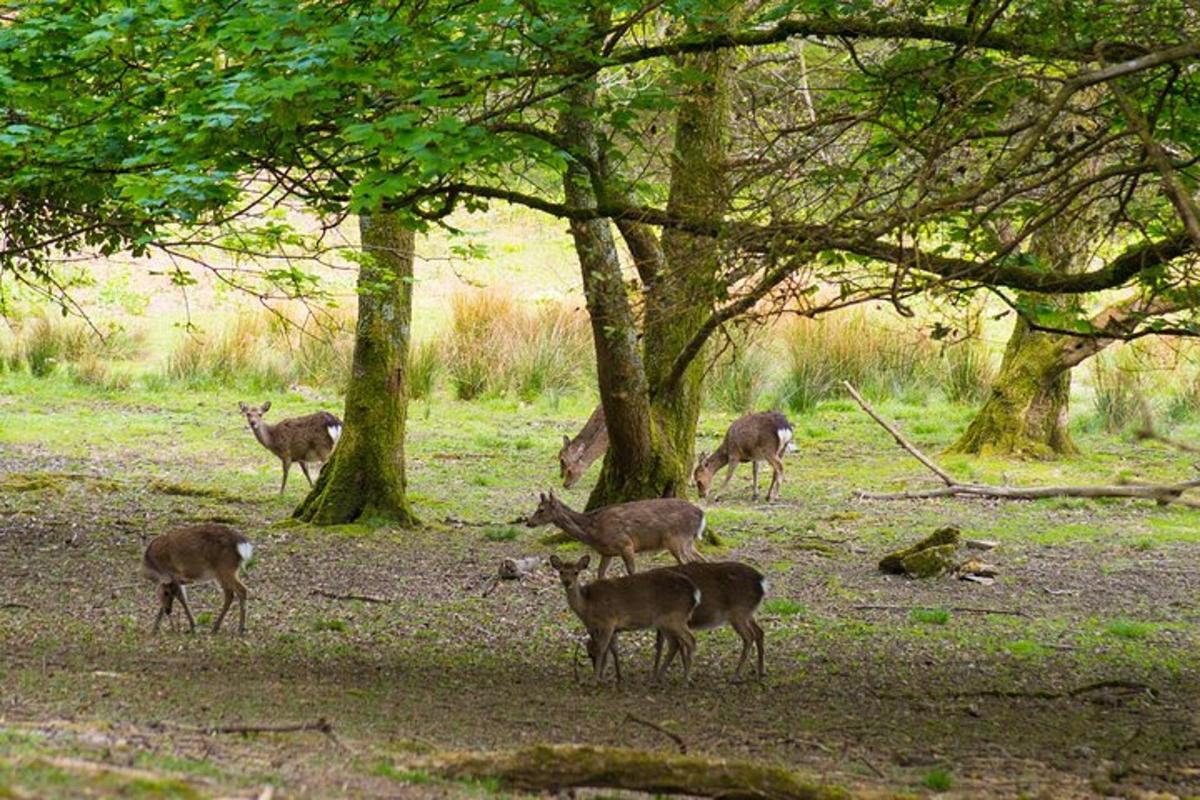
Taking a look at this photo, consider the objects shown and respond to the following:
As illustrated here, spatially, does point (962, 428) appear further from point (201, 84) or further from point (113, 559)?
point (201, 84)

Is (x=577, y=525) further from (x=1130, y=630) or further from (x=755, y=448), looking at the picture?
(x=755, y=448)

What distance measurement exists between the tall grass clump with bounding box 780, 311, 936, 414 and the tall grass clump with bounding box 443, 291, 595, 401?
3.16 metres

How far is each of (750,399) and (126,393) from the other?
8802mm

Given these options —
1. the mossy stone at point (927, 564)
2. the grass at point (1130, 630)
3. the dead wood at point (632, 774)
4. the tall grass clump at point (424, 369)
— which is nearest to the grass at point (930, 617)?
the grass at point (1130, 630)

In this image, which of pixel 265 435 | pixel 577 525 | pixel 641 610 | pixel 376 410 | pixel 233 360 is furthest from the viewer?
pixel 233 360

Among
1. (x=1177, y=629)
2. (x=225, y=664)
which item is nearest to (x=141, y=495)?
(x=225, y=664)

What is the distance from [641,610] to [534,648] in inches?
39.7

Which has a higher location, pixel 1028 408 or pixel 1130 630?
pixel 1028 408

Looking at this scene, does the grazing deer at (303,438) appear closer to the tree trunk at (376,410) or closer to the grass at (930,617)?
the tree trunk at (376,410)

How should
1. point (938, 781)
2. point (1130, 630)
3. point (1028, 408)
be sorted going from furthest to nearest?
point (1028, 408)
point (1130, 630)
point (938, 781)

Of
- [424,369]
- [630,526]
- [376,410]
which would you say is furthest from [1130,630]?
[424,369]

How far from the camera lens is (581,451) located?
55.9 feet

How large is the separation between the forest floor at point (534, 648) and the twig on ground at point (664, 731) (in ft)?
0.11

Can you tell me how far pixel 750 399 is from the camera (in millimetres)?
22734
